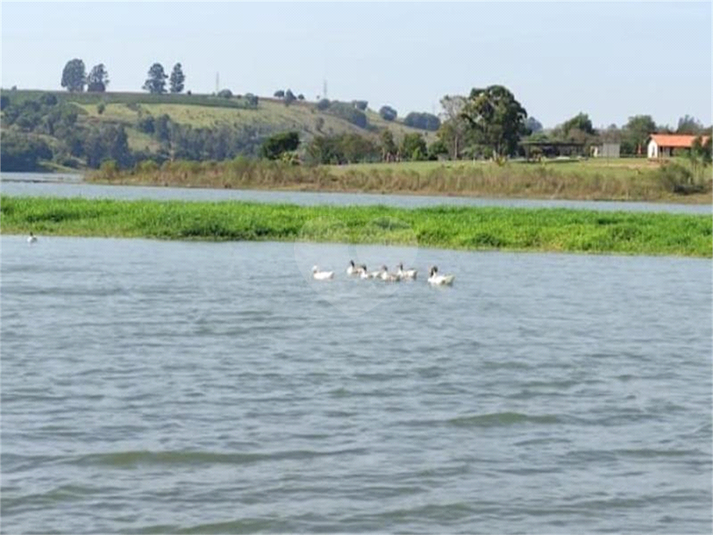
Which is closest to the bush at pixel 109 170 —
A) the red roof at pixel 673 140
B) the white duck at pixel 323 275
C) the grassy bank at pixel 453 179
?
the grassy bank at pixel 453 179

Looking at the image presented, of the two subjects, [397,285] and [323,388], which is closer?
[323,388]

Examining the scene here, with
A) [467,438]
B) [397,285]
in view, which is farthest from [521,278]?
[467,438]

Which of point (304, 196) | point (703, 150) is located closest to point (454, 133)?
point (703, 150)

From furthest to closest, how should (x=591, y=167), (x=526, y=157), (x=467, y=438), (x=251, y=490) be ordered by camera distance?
(x=526, y=157) < (x=591, y=167) < (x=467, y=438) < (x=251, y=490)

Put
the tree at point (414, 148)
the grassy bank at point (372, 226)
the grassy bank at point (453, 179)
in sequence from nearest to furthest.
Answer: the grassy bank at point (372, 226) < the grassy bank at point (453, 179) < the tree at point (414, 148)

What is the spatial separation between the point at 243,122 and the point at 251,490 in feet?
529

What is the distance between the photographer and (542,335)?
22703 millimetres

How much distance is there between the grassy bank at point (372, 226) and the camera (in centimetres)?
4138

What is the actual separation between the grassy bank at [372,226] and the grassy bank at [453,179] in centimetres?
3049

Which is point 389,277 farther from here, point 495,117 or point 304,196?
point 495,117

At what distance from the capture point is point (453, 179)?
81.8 meters

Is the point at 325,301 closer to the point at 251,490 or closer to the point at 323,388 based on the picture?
the point at 323,388

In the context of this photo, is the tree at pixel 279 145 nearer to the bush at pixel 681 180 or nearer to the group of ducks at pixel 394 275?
the bush at pixel 681 180

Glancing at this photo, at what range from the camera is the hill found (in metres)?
160
